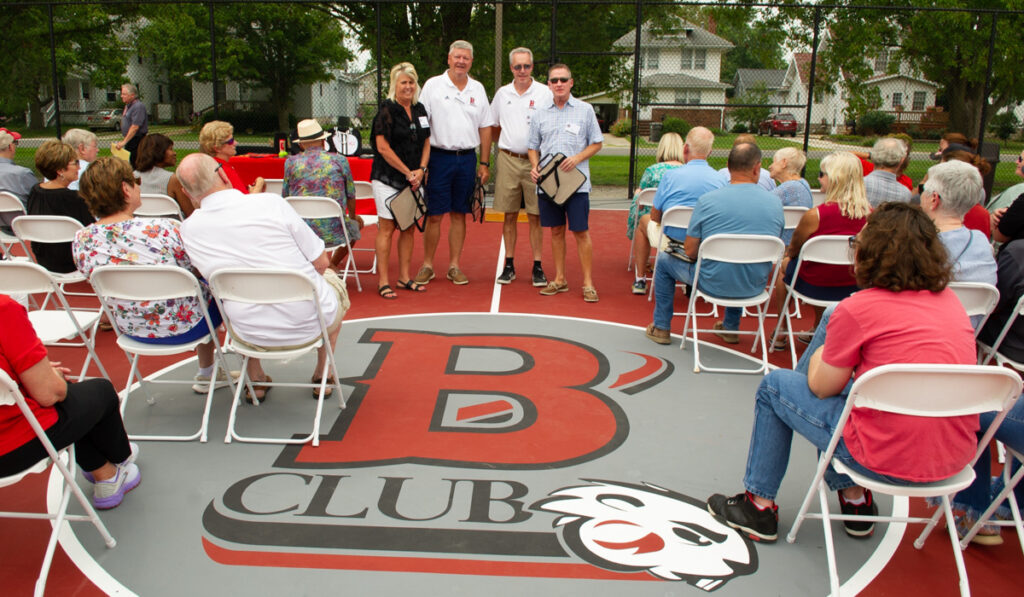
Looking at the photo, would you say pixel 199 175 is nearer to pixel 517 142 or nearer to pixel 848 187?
pixel 517 142

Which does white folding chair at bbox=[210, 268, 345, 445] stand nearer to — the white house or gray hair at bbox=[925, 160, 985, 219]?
gray hair at bbox=[925, 160, 985, 219]

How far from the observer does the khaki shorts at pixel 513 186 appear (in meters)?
6.80

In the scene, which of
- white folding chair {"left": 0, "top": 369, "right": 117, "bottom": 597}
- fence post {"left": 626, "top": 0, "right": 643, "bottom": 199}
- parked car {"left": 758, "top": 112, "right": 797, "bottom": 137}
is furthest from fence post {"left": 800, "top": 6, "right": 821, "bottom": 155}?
white folding chair {"left": 0, "top": 369, "right": 117, "bottom": 597}

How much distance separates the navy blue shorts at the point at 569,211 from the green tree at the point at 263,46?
26092 millimetres

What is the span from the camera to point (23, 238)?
5.31 meters

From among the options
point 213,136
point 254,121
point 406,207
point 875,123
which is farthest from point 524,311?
point 254,121

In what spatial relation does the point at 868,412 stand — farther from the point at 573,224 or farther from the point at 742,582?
the point at 573,224

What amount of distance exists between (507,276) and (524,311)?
38.7 inches

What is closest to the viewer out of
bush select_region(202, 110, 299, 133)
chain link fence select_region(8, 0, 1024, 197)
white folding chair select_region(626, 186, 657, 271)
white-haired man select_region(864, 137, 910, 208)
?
white-haired man select_region(864, 137, 910, 208)

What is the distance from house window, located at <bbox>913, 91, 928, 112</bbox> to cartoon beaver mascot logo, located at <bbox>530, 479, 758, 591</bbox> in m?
17.2

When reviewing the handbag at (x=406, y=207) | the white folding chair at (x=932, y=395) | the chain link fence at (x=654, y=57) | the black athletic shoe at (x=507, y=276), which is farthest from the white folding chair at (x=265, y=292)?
the chain link fence at (x=654, y=57)

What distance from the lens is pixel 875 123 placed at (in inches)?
700

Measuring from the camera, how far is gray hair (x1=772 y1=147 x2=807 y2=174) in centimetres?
615

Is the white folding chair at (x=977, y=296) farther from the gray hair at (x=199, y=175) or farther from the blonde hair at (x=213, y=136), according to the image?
the blonde hair at (x=213, y=136)
